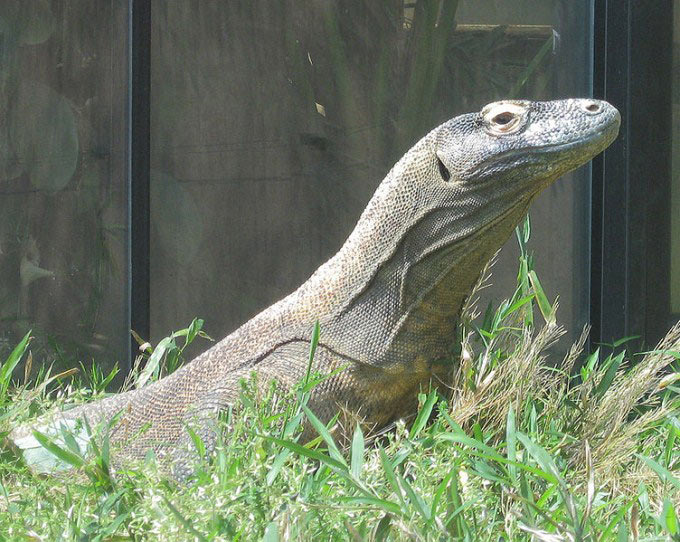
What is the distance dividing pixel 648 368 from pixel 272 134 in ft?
7.49

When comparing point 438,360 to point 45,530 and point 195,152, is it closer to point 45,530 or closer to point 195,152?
point 45,530

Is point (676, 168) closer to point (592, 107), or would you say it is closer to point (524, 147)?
point (592, 107)

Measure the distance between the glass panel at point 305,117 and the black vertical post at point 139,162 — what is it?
66 mm

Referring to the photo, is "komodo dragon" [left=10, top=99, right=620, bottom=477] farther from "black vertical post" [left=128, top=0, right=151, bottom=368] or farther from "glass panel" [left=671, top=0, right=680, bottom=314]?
"glass panel" [left=671, top=0, right=680, bottom=314]

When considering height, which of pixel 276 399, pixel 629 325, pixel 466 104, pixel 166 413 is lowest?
pixel 629 325

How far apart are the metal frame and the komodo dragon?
166 centimetres

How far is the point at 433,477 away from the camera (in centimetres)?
240

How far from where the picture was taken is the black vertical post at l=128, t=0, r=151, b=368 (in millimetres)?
4707

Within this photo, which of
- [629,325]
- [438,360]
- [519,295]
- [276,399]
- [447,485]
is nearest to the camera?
[447,485]

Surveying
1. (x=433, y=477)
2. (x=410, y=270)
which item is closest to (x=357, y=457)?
(x=433, y=477)

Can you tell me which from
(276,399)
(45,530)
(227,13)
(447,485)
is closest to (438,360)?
(276,399)

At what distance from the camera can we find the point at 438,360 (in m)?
3.16

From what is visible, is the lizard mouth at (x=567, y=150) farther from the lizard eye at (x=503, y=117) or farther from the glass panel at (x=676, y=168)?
the glass panel at (x=676, y=168)

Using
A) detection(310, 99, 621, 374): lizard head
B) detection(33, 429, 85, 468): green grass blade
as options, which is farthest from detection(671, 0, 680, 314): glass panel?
detection(33, 429, 85, 468): green grass blade
